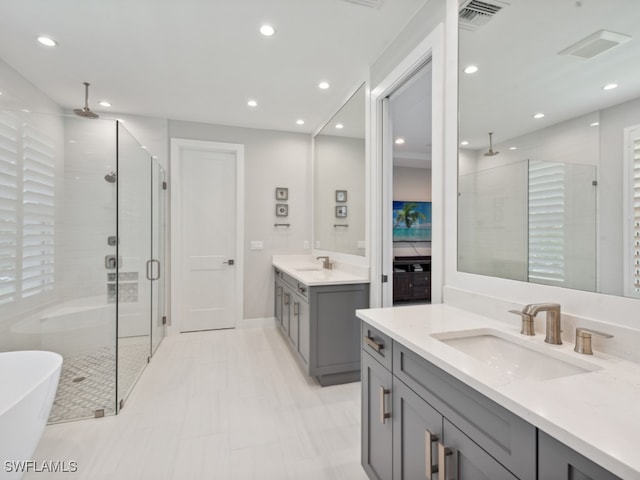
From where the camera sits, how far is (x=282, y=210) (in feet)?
14.0

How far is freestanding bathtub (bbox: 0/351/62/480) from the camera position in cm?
136

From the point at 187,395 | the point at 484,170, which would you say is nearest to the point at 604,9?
the point at 484,170

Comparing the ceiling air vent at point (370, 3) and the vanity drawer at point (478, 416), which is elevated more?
the ceiling air vent at point (370, 3)

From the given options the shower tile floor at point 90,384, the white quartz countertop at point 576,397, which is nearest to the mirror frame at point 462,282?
the white quartz countertop at point 576,397

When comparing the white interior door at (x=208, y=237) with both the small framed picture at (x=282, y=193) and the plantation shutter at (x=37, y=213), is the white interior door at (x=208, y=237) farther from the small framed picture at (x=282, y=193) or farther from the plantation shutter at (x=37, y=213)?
the plantation shutter at (x=37, y=213)

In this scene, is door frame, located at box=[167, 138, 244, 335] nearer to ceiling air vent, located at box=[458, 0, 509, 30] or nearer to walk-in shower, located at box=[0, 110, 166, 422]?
walk-in shower, located at box=[0, 110, 166, 422]

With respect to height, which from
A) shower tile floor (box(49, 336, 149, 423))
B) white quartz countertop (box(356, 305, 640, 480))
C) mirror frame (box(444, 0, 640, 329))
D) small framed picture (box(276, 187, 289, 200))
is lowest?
shower tile floor (box(49, 336, 149, 423))

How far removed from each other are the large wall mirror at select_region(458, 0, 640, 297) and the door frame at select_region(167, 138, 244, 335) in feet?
10.0

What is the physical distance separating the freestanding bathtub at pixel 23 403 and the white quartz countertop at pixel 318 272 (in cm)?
169

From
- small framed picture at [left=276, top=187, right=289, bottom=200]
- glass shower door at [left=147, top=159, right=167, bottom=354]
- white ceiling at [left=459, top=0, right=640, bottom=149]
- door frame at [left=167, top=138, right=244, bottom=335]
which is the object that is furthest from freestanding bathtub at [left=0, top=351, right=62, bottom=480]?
small framed picture at [left=276, top=187, right=289, bottom=200]

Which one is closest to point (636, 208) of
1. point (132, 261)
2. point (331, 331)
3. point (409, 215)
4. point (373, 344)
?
point (373, 344)

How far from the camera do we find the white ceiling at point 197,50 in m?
2.00

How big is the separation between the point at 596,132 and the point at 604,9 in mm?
406

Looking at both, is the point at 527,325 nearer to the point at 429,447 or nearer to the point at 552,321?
the point at 552,321
